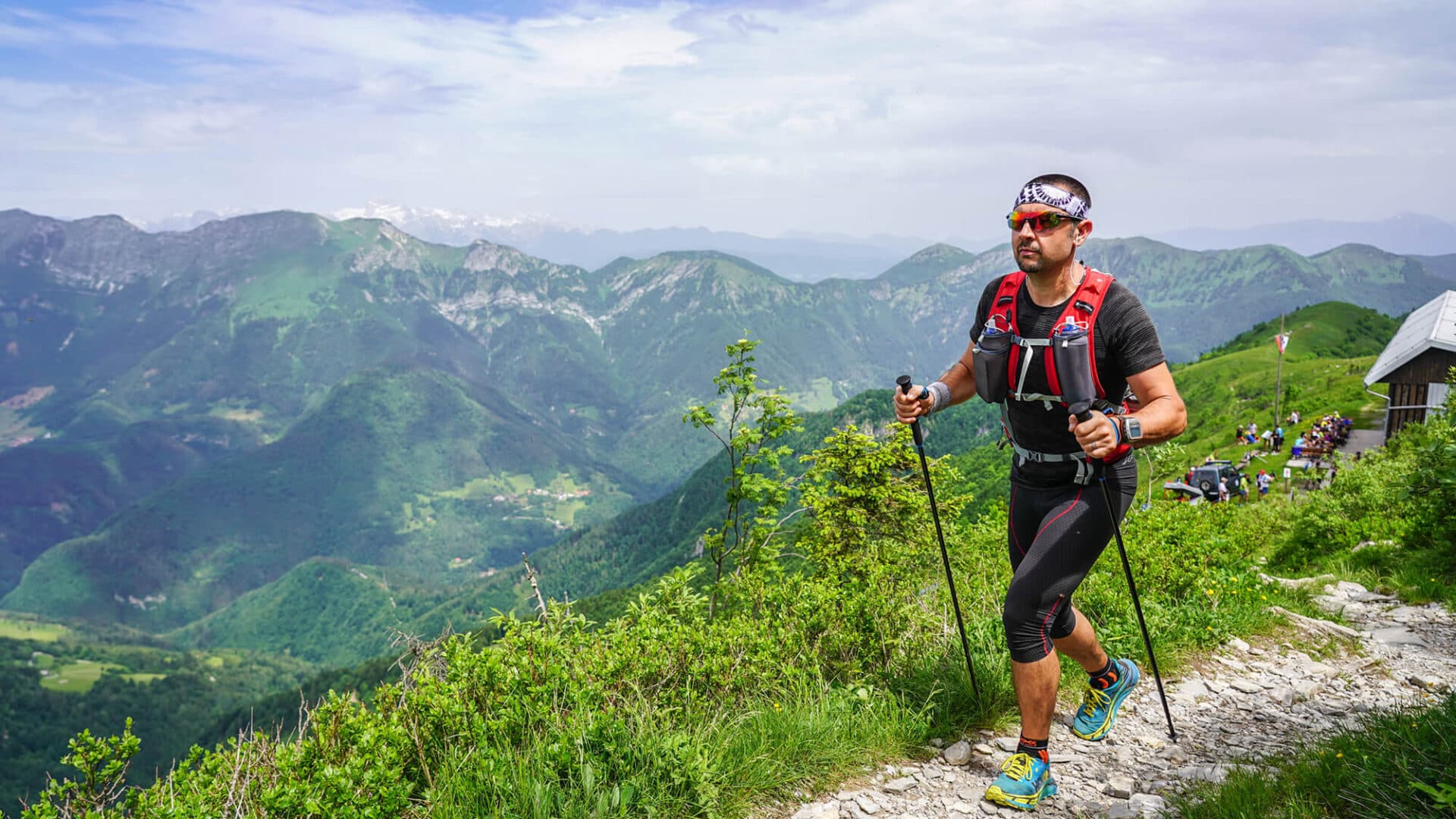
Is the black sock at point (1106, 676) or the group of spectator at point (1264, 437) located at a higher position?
the black sock at point (1106, 676)

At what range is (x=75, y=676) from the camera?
187 m

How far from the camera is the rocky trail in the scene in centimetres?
422

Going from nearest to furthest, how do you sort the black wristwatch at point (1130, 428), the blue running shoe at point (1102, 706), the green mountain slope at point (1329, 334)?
the black wristwatch at point (1130, 428) → the blue running shoe at point (1102, 706) → the green mountain slope at point (1329, 334)

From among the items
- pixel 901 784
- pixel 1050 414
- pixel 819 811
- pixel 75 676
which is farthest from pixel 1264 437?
pixel 75 676

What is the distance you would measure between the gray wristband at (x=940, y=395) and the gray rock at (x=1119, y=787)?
7.75 feet

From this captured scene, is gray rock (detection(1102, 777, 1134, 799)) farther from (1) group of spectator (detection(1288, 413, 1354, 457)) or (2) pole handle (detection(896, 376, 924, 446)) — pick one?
(1) group of spectator (detection(1288, 413, 1354, 457))

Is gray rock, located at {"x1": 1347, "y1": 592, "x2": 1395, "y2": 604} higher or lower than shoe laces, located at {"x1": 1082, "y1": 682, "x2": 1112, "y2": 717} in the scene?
lower

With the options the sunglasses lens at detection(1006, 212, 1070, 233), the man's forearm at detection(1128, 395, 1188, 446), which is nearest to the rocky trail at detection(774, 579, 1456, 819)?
the man's forearm at detection(1128, 395, 1188, 446)

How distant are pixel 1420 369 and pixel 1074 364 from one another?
38.6 meters

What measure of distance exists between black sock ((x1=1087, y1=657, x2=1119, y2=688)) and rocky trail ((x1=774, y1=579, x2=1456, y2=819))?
0.37 metres

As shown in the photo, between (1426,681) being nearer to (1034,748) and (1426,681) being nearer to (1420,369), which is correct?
(1034,748)

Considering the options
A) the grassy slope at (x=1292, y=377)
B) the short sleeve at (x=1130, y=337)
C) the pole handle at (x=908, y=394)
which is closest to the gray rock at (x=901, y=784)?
the pole handle at (x=908, y=394)

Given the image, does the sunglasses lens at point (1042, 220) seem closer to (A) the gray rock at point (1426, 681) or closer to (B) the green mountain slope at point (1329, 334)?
(A) the gray rock at point (1426, 681)

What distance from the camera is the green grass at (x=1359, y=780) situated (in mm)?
3289
